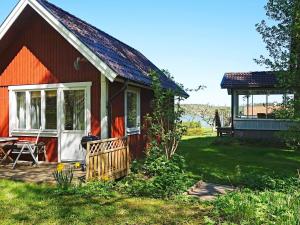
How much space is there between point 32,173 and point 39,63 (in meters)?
Answer: 4.39

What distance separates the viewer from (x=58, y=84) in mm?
12258

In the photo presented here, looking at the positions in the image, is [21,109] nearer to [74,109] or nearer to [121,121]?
[74,109]

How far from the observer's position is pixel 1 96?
13500 mm

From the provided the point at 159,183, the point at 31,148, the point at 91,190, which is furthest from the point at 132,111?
the point at 91,190

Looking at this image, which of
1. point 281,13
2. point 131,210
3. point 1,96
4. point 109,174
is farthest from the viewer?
point 1,96

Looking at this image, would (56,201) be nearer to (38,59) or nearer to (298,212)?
(298,212)

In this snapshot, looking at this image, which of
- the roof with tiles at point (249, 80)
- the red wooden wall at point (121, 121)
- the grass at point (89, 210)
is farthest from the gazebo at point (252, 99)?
the grass at point (89, 210)

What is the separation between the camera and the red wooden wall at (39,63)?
1182 centimetres

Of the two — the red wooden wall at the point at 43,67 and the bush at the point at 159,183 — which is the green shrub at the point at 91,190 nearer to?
the bush at the point at 159,183

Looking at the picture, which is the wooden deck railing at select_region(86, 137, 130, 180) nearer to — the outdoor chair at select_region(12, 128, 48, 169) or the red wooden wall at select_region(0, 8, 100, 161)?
the red wooden wall at select_region(0, 8, 100, 161)

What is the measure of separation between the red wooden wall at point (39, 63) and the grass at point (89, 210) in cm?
417

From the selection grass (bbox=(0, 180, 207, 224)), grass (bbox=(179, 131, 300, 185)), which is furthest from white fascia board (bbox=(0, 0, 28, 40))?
grass (bbox=(179, 131, 300, 185))

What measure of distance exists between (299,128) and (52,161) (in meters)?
8.20

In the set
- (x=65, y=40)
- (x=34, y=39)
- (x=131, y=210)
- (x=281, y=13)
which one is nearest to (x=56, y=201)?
(x=131, y=210)
